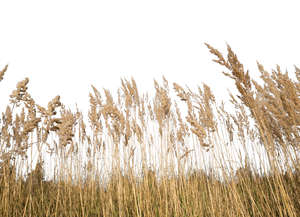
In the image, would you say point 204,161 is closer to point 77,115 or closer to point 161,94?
point 161,94

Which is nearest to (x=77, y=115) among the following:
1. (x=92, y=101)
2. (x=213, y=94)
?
(x=92, y=101)

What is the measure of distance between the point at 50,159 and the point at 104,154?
67cm

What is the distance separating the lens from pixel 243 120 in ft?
12.7

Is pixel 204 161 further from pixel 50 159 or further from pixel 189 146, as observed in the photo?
pixel 50 159

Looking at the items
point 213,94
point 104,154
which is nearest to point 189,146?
point 213,94

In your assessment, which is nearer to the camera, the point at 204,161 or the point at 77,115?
the point at 204,161

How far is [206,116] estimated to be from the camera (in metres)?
2.28

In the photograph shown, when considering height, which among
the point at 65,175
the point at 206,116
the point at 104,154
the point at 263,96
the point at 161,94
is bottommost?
the point at 65,175

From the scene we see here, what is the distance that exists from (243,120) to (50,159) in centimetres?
299

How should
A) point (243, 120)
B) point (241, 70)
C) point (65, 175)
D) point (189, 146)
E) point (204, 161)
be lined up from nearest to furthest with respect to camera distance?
point (241, 70)
point (65, 175)
point (204, 161)
point (189, 146)
point (243, 120)

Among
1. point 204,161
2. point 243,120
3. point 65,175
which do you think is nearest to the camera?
point 65,175

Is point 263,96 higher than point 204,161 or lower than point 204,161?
higher

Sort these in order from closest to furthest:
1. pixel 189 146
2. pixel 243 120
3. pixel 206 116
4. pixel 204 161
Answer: pixel 206 116 → pixel 204 161 → pixel 189 146 → pixel 243 120

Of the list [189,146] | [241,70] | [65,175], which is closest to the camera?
[241,70]
